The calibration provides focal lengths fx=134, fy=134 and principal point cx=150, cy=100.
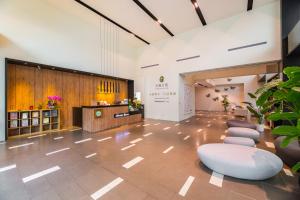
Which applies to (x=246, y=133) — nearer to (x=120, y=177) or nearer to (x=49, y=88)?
(x=120, y=177)

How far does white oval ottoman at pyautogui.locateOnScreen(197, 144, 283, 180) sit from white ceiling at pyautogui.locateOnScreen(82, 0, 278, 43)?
19.7 ft

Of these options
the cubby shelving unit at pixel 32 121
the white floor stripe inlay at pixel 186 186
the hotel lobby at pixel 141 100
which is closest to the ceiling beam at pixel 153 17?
the hotel lobby at pixel 141 100

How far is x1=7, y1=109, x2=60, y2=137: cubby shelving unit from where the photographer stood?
4945 mm

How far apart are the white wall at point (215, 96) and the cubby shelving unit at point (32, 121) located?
15.8 m

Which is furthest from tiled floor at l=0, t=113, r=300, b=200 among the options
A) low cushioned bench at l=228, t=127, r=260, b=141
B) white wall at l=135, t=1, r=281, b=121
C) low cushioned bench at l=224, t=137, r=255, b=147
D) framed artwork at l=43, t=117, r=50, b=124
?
white wall at l=135, t=1, r=281, b=121

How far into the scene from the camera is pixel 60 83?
6473 millimetres

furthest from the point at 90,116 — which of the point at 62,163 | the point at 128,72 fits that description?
the point at 128,72

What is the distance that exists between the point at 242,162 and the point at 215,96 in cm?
1571

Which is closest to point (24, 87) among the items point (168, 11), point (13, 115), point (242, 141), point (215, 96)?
point (13, 115)

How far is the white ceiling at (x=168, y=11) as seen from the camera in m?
5.76

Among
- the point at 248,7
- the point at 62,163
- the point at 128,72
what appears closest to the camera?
the point at 62,163

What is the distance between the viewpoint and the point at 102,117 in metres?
6.12

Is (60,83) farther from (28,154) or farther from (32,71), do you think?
(28,154)

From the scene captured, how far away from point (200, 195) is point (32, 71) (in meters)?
7.27
